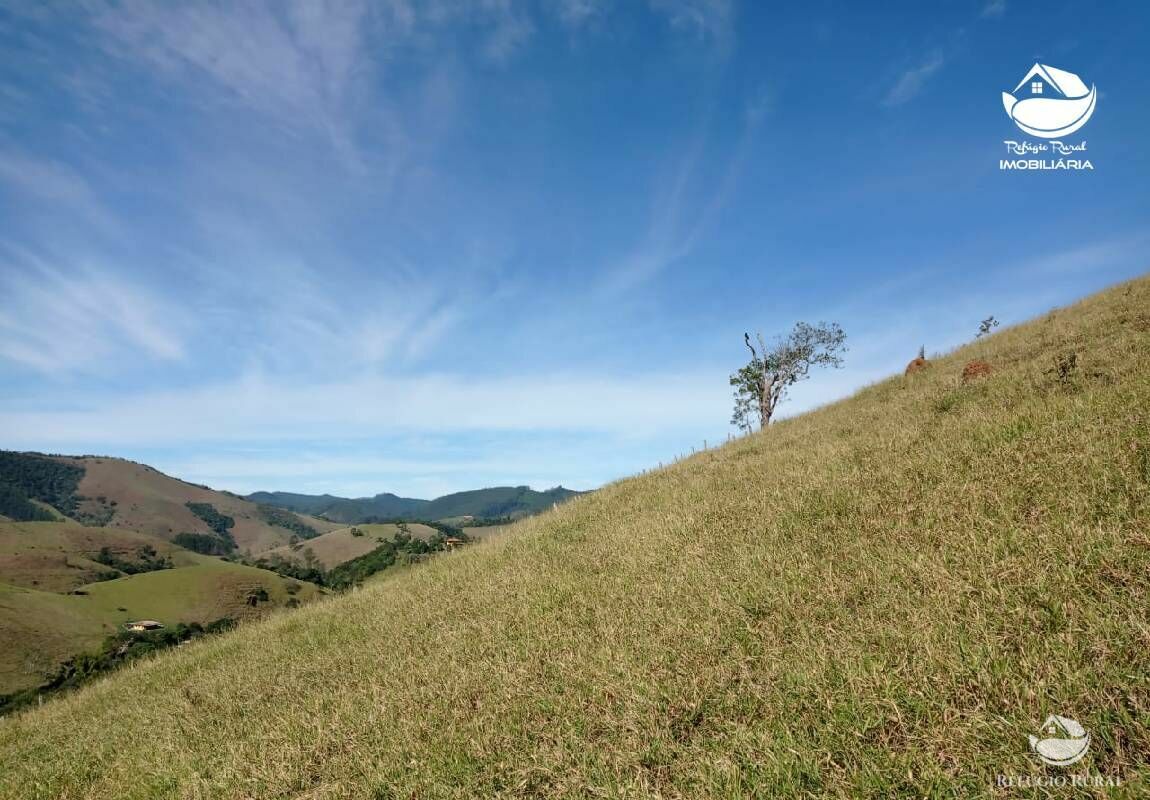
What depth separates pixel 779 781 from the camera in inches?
121

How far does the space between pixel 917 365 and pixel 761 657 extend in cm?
2118

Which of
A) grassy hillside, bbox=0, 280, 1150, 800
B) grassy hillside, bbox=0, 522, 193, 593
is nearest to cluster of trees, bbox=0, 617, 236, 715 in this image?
grassy hillside, bbox=0, 280, 1150, 800

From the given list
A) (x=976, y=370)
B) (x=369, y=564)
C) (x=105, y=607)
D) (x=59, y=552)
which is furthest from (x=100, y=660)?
(x=59, y=552)

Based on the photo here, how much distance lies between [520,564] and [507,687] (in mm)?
4668

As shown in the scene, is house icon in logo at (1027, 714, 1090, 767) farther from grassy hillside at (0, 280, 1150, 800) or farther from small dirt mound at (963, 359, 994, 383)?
small dirt mound at (963, 359, 994, 383)

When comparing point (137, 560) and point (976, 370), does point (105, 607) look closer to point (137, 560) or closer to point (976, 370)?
point (137, 560)

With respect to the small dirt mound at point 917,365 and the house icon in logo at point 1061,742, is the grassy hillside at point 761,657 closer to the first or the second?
the house icon in logo at point 1061,742

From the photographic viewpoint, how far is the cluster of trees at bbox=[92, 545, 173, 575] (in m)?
148

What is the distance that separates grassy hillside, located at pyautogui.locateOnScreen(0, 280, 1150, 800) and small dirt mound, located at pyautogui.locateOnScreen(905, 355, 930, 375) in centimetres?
1090

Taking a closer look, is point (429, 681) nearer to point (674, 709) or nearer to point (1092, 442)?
point (674, 709)

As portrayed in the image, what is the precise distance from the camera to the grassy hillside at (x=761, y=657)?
314 cm

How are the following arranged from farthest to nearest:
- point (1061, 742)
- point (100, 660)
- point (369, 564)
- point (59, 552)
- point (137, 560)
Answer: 1. point (137, 560)
2. point (59, 552)
3. point (369, 564)
4. point (100, 660)
5. point (1061, 742)

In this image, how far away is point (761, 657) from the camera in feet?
14.2

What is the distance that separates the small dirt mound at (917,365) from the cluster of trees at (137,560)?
185 metres
